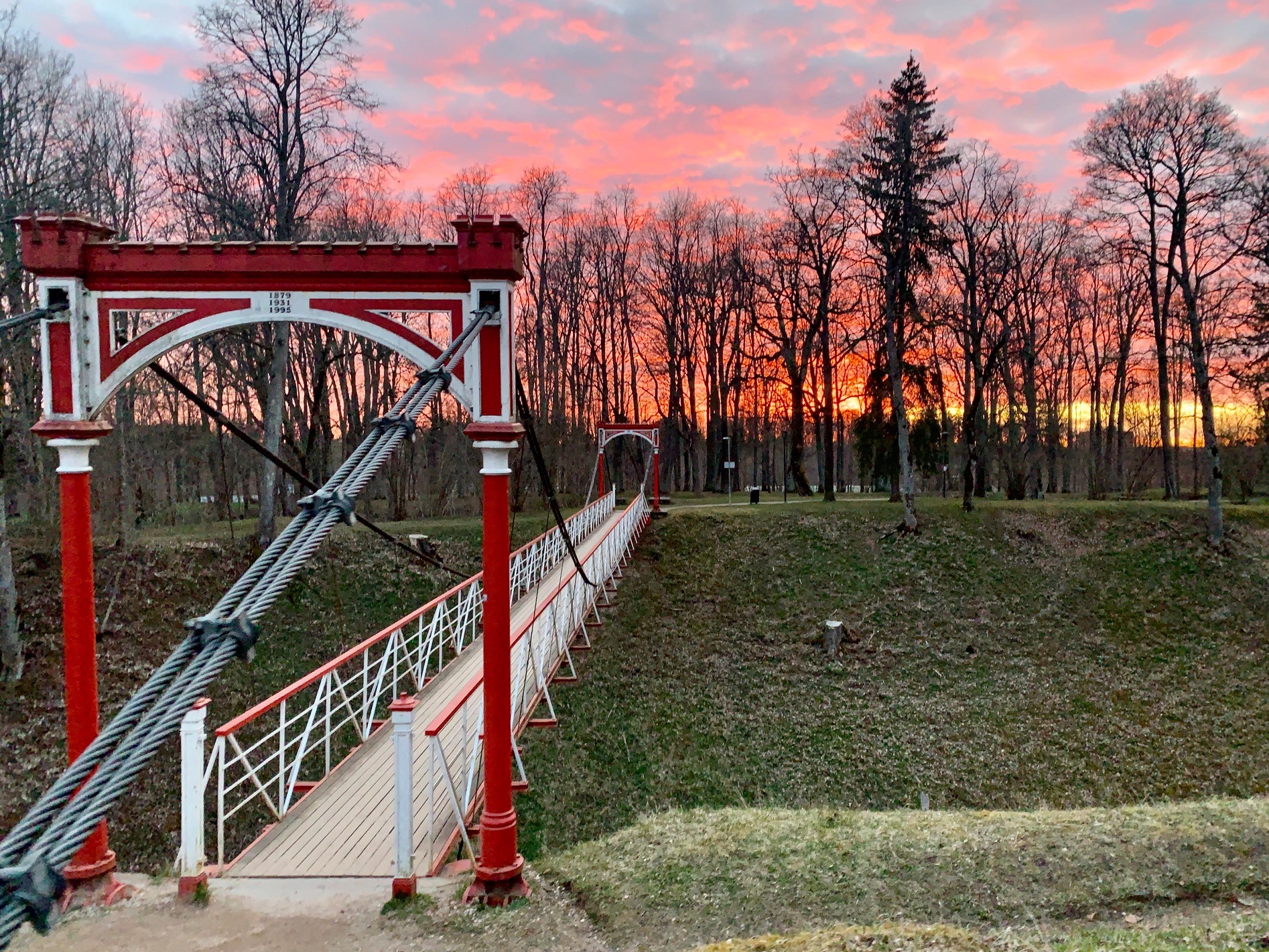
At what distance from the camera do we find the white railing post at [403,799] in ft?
14.9

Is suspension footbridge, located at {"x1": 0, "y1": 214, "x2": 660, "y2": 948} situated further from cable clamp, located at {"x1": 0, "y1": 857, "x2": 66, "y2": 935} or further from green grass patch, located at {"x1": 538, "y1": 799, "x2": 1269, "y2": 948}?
cable clamp, located at {"x1": 0, "y1": 857, "x2": 66, "y2": 935}

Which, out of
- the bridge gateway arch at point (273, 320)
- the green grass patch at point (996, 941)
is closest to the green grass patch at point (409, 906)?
the bridge gateway arch at point (273, 320)

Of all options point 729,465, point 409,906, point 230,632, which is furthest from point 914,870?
point 729,465

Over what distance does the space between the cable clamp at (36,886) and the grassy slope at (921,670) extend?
283 inches

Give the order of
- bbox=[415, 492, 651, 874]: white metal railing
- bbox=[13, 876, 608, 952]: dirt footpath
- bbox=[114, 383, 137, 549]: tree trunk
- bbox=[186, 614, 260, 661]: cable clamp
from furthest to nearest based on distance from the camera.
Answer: bbox=[114, 383, 137, 549]: tree trunk < bbox=[415, 492, 651, 874]: white metal railing < bbox=[13, 876, 608, 952]: dirt footpath < bbox=[186, 614, 260, 661]: cable clamp

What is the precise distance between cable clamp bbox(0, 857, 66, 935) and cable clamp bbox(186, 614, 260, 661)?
658 mm

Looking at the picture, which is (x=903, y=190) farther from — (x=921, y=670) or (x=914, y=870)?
(x=914, y=870)

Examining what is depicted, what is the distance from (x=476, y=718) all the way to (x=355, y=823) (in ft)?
4.42

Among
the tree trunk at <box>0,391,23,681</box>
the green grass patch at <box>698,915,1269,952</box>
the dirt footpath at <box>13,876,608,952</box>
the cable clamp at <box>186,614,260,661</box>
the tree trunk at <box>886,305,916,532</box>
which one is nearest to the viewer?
the cable clamp at <box>186,614,260,661</box>

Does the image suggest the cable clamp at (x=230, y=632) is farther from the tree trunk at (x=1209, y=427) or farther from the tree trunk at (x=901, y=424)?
the tree trunk at (x=1209, y=427)

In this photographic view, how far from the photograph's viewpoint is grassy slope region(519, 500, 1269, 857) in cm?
1028

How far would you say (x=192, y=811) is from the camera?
451 cm

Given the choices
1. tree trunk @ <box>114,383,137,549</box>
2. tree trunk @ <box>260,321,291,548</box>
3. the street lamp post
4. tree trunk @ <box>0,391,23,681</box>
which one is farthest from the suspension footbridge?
the street lamp post

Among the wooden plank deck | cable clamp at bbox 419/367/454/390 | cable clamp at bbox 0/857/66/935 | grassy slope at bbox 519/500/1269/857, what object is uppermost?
cable clamp at bbox 419/367/454/390
